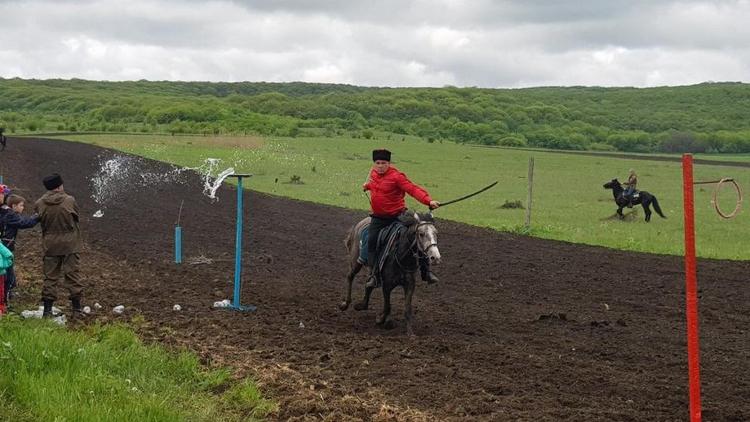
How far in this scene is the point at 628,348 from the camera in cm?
1061

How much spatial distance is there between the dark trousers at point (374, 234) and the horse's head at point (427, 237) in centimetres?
77

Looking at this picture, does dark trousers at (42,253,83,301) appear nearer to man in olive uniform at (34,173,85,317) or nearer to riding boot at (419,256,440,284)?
man in olive uniform at (34,173,85,317)

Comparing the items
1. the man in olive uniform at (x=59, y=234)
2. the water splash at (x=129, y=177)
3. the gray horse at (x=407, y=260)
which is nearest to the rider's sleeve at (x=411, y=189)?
the gray horse at (x=407, y=260)

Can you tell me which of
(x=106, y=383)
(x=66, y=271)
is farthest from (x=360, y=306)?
(x=106, y=383)

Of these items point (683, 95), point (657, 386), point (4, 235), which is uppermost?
point (683, 95)

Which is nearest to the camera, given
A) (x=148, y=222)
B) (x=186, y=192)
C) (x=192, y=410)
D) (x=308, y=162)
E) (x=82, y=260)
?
(x=192, y=410)

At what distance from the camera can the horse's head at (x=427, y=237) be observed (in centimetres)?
1082

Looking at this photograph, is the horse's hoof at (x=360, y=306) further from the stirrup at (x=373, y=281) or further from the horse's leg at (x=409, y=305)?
the horse's leg at (x=409, y=305)

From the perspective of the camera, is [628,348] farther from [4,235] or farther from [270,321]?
[4,235]

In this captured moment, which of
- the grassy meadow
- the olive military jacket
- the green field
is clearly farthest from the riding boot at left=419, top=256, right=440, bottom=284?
the green field

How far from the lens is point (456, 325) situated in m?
11.8

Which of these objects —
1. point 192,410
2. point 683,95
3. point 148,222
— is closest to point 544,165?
point 148,222

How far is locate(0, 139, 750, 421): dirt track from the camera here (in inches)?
321

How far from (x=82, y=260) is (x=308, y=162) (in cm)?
3227
